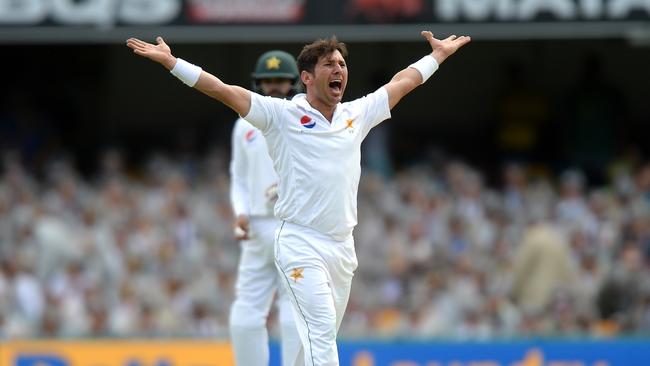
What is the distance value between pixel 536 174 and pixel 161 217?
4.56m

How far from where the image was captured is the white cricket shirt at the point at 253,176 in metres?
9.07

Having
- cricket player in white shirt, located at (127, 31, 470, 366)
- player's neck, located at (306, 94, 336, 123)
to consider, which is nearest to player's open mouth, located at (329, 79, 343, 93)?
cricket player in white shirt, located at (127, 31, 470, 366)

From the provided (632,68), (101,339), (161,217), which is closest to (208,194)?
(161,217)

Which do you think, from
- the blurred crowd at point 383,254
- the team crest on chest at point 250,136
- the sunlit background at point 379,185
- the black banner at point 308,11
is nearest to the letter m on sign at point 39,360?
the sunlit background at point 379,185

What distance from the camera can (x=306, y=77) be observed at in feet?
25.8

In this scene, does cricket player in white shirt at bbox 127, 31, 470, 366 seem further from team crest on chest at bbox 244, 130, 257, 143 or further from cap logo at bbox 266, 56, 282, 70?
team crest on chest at bbox 244, 130, 257, 143

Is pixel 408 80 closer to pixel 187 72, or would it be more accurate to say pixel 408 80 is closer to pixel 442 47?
pixel 442 47

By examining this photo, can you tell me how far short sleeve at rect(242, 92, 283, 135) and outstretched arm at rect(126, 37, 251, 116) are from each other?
2.0 inches

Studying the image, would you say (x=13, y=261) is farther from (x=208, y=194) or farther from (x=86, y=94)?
(x=86, y=94)

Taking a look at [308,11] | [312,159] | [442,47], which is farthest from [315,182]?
[308,11]

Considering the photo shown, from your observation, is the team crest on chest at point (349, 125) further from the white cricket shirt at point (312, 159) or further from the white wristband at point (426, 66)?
the white wristband at point (426, 66)

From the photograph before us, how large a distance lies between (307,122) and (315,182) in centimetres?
34

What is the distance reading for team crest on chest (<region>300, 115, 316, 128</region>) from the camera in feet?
25.5

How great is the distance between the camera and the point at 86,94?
A: 18.0 metres
